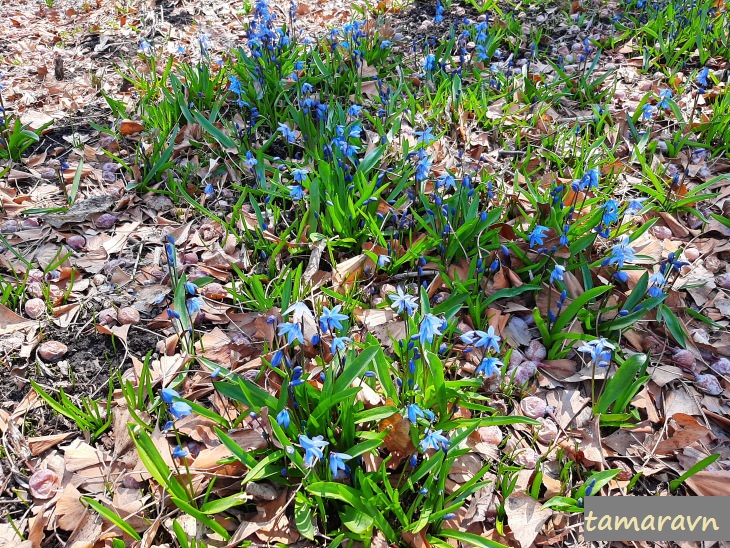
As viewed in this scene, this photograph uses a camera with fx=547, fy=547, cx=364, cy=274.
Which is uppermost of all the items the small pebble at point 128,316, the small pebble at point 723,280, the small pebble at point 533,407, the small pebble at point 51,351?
the small pebble at point 723,280

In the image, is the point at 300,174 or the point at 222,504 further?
the point at 300,174

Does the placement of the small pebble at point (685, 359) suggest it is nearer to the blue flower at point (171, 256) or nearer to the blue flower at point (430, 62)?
the blue flower at point (171, 256)

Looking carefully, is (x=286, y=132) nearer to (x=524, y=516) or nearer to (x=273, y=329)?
(x=273, y=329)

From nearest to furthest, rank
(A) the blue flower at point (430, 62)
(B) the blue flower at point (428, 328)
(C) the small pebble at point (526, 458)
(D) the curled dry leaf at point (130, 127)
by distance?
(B) the blue flower at point (428, 328), (C) the small pebble at point (526, 458), (D) the curled dry leaf at point (130, 127), (A) the blue flower at point (430, 62)

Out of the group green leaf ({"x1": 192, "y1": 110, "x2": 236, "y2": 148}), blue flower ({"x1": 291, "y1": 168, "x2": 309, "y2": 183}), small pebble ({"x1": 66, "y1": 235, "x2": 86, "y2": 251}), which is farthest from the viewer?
green leaf ({"x1": 192, "y1": 110, "x2": 236, "y2": 148})

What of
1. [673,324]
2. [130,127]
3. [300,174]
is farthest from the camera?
[130,127]

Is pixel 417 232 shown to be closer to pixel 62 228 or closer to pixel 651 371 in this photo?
pixel 651 371

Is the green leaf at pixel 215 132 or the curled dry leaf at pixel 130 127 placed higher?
the green leaf at pixel 215 132

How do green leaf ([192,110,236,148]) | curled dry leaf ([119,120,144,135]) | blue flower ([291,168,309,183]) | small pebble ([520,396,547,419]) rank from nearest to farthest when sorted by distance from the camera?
small pebble ([520,396,547,419])
blue flower ([291,168,309,183])
green leaf ([192,110,236,148])
curled dry leaf ([119,120,144,135])

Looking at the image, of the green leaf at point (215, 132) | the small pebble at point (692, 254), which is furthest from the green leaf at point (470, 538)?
the green leaf at point (215, 132)

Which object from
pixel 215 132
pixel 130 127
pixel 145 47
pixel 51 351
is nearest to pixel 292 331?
pixel 51 351

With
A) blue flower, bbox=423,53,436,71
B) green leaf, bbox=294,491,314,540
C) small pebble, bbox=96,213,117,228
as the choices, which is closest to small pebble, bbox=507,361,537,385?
green leaf, bbox=294,491,314,540

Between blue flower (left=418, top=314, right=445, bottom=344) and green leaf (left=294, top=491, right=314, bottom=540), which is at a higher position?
blue flower (left=418, top=314, right=445, bottom=344)

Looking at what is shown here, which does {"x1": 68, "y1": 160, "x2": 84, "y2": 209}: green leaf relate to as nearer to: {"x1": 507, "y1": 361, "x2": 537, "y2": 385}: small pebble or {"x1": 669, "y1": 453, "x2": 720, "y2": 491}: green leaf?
{"x1": 507, "y1": 361, "x2": 537, "y2": 385}: small pebble
